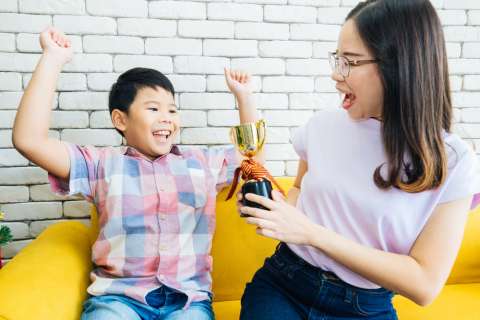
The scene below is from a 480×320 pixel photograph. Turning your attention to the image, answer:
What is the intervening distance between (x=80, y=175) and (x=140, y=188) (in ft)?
0.62

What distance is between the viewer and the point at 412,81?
3.34ft

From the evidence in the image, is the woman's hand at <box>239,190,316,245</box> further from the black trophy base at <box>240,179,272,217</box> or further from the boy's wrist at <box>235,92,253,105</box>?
the boy's wrist at <box>235,92,253,105</box>

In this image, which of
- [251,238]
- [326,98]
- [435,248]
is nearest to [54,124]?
[251,238]

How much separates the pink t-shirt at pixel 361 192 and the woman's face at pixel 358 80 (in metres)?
0.07

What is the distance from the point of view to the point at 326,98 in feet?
6.38

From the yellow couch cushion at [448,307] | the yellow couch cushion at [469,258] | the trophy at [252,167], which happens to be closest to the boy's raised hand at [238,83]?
the trophy at [252,167]

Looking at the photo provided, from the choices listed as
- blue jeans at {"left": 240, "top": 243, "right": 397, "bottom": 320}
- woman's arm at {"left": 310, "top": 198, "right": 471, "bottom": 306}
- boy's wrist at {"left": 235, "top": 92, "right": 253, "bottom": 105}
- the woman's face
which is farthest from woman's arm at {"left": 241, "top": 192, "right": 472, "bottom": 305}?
boy's wrist at {"left": 235, "top": 92, "right": 253, "bottom": 105}

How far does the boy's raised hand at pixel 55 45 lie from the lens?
1277mm

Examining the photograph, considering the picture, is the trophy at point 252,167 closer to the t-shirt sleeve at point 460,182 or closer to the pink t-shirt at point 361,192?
the pink t-shirt at point 361,192

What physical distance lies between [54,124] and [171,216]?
0.67 m

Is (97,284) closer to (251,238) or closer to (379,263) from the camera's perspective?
(251,238)

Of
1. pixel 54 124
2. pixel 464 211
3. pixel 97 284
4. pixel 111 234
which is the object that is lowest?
pixel 97 284

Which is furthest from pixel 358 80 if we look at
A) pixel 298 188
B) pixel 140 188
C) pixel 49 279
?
pixel 49 279

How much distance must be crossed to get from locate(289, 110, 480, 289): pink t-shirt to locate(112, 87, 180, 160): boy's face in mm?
487
